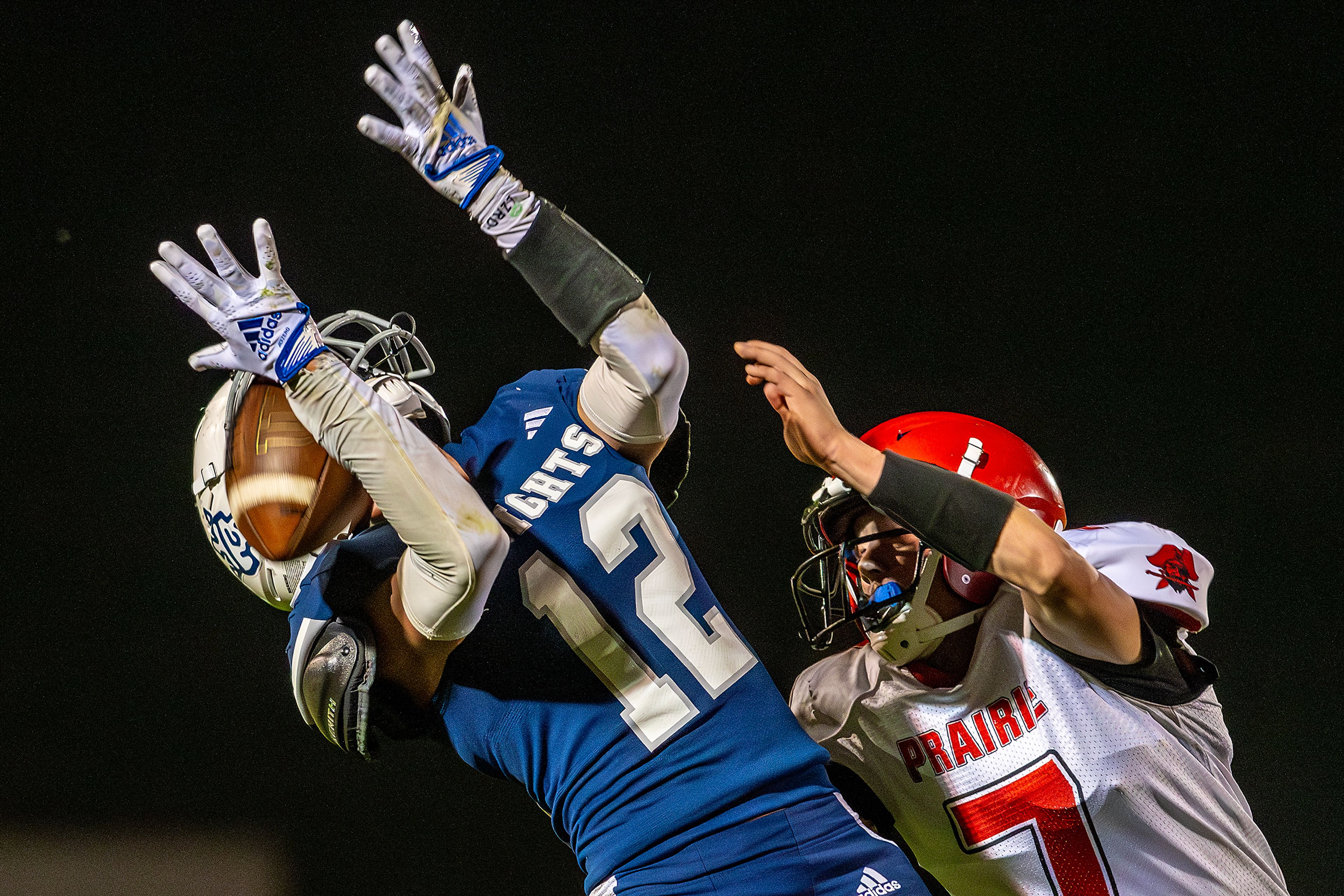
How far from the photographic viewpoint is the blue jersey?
130 centimetres

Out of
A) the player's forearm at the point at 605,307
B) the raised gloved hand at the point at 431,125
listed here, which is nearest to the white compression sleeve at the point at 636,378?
the player's forearm at the point at 605,307

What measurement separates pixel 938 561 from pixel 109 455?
1.95m

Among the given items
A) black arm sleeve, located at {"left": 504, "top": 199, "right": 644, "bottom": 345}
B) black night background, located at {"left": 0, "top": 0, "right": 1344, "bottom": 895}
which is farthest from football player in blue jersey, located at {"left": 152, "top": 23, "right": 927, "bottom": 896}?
black night background, located at {"left": 0, "top": 0, "right": 1344, "bottom": 895}

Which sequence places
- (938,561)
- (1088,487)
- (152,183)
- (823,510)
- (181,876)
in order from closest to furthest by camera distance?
(938,561)
(823,510)
(152,183)
(181,876)
(1088,487)

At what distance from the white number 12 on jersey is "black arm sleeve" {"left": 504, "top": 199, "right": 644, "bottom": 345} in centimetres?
26

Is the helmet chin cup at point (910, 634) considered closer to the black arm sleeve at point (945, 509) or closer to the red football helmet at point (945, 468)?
the red football helmet at point (945, 468)

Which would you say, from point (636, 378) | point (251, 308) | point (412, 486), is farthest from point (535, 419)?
point (251, 308)

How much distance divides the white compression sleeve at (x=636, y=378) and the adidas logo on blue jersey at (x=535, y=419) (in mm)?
60

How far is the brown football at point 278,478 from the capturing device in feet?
4.38

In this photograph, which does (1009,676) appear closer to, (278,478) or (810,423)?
(810,423)

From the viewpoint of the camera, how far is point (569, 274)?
4.11 ft

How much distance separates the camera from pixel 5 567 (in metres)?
2.30

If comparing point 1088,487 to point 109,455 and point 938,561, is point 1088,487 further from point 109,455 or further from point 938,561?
point 109,455

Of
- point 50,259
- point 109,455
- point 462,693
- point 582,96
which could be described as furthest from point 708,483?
point 50,259
